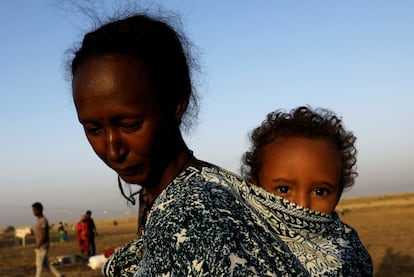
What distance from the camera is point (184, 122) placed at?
78.8 inches

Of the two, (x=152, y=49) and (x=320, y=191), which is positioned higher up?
(x=152, y=49)

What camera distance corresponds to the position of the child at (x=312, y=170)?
2166mm

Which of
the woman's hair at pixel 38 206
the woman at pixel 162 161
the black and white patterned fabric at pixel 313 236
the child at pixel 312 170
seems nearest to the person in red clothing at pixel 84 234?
the woman's hair at pixel 38 206

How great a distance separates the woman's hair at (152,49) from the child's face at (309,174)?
145cm

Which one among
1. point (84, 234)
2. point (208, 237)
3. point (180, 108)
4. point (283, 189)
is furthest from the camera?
point (84, 234)

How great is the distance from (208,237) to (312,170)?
A: 199cm

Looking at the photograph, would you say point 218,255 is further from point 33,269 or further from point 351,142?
point 33,269

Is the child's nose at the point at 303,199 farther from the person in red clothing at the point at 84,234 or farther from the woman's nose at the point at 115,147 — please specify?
the person in red clothing at the point at 84,234

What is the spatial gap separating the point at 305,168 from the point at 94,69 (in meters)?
1.89

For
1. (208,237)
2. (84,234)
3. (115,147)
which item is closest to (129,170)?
(115,147)

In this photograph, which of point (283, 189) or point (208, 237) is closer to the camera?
point (208, 237)

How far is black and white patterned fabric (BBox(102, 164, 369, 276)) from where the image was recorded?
1.35 m

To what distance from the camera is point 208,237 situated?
1362 mm

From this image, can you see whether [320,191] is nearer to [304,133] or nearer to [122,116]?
[304,133]
